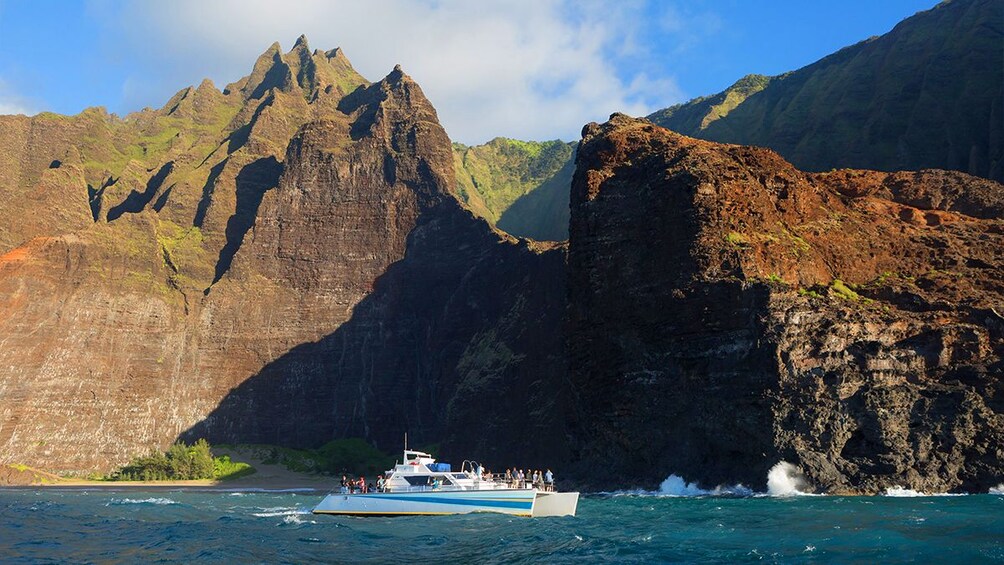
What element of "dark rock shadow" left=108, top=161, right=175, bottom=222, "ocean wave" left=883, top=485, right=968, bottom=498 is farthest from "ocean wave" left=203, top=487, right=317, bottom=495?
"dark rock shadow" left=108, top=161, right=175, bottom=222

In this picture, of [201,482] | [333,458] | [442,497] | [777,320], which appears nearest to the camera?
[442,497]

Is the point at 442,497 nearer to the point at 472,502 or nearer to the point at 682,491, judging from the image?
the point at 472,502

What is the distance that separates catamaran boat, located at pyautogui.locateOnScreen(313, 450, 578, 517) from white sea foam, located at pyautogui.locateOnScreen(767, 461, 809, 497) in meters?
21.5

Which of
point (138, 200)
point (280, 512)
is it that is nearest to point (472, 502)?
point (280, 512)

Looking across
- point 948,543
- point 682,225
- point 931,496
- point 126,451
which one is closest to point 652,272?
point 682,225

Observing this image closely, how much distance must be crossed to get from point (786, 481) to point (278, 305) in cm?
11835

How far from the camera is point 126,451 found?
495 ft

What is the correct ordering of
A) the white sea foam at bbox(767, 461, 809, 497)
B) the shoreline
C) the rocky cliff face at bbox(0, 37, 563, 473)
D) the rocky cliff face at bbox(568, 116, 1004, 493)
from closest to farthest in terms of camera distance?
the white sea foam at bbox(767, 461, 809, 497) → the rocky cliff face at bbox(568, 116, 1004, 493) → the shoreline → the rocky cliff face at bbox(0, 37, 563, 473)

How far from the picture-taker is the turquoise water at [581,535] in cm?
3969

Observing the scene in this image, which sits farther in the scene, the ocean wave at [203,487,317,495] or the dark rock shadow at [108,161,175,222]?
the dark rock shadow at [108,161,175,222]

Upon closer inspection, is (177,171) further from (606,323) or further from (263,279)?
(606,323)

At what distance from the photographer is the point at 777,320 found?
255ft

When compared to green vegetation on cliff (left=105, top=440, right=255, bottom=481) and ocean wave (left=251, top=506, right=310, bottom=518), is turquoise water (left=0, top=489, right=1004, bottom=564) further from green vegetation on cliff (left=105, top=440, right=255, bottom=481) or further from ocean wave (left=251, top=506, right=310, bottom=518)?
green vegetation on cliff (left=105, top=440, right=255, bottom=481)

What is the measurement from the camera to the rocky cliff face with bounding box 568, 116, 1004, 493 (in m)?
74.2
